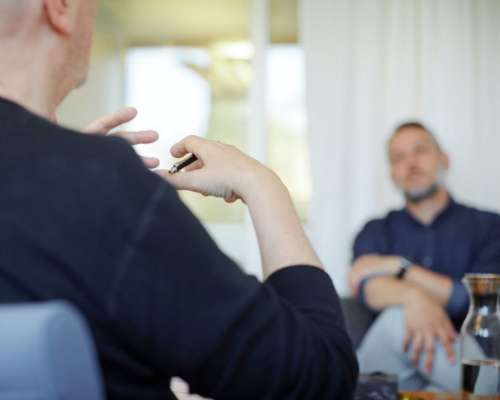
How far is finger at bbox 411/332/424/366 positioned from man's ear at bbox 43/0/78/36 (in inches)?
91.3

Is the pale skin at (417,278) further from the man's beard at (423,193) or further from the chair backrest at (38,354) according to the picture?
the chair backrest at (38,354)

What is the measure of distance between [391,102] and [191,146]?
3271 mm

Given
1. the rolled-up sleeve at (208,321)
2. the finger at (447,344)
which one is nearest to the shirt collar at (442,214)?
the finger at (447,344)

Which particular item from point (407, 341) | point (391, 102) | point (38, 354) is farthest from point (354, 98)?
point (38, 354)

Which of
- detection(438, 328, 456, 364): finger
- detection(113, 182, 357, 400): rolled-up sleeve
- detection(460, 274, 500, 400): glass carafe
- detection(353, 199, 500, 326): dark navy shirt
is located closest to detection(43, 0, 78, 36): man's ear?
detection(113, 182, 357, 400): rolled-up sleeve

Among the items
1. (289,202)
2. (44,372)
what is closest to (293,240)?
(289,202)

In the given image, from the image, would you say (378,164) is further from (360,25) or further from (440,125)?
(360,25)

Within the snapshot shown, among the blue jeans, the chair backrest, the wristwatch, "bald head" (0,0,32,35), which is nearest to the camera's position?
the chair backrest

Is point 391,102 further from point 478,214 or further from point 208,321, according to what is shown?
point 208,321

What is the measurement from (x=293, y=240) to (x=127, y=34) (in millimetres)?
3916

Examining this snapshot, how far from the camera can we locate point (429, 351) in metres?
2.87

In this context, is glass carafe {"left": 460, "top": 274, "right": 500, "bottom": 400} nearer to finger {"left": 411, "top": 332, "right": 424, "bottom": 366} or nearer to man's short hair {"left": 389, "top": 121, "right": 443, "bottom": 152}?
finger {"left": 411, "top": 332, "right": 424, "bottom": 366}

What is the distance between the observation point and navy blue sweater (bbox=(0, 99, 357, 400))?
60 cm

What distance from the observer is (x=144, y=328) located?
604 millimetres
